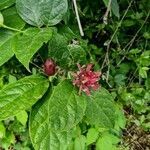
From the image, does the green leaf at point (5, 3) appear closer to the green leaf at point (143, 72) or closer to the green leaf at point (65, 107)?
the green leaf at point (65, 107)

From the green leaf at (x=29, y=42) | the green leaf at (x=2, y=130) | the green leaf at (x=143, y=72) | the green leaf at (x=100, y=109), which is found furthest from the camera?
the green leaf at (x=143, y=72)

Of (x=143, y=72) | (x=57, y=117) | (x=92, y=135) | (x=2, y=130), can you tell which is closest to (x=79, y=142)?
(x=92, y=135)

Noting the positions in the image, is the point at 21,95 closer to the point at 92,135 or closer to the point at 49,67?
the point at 49,67

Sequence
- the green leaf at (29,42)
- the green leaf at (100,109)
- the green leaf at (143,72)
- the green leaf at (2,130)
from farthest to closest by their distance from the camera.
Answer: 1. the green leaf at (143,72)
2. the green leaf at (2,130)
3. the green leaf at (100,109)
4. the green leaf at (29,42)

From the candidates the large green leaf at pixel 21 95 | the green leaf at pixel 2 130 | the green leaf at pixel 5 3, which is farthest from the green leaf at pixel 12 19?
the green leaf at pixel 2 130

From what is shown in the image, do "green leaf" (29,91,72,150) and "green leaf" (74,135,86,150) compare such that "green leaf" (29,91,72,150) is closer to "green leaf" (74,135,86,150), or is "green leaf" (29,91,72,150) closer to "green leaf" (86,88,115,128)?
"green leaf" (86,88,115,128)

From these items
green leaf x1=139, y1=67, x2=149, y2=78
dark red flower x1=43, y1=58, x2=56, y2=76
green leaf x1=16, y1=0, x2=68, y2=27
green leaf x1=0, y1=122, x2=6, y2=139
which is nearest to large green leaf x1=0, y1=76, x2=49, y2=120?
dark red flower x1=43, y1=58, x2=56, y2=76

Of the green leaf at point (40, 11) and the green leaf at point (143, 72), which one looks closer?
the green leaf at point (40, 11)
